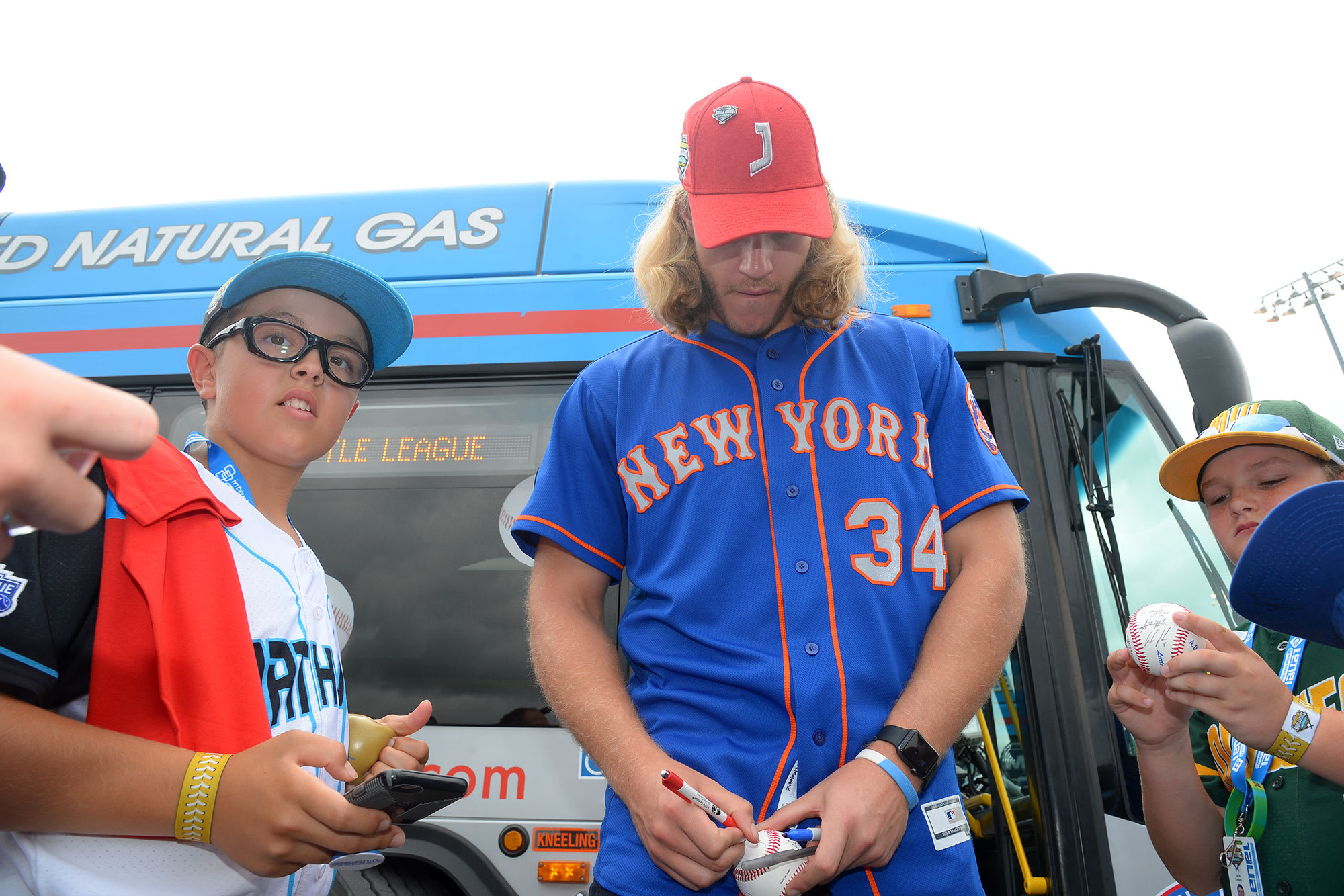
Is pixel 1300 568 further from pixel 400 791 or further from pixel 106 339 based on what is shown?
pixel 106 339

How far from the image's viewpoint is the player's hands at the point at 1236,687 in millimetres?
1419

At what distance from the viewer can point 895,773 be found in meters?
1.33

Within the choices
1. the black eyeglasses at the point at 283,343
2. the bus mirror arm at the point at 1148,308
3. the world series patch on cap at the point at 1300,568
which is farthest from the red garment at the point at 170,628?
the bus mirror arm at the point at 1148,308

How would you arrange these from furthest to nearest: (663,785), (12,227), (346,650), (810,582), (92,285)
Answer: (12,227) → (92,285) → (346,650) → (810,582) → (663,785)

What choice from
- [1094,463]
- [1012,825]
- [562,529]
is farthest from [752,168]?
[1012,825]

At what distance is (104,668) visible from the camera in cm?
110

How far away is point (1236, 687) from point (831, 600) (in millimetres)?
701

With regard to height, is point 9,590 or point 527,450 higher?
point 527,450

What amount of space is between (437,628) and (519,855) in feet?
2.59

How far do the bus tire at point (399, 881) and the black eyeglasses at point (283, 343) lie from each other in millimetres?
1807

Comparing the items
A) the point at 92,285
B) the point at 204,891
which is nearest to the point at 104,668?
the point at 204,891

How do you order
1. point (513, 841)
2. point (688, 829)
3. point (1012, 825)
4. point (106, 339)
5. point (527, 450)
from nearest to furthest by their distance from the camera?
point (688, 829) < point (1012, 825) < point (513, 841) < point (527, 450) < point (106, 339)

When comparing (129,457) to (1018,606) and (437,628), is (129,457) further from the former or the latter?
(437,628)

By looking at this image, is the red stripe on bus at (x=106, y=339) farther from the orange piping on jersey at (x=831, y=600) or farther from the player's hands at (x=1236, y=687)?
the player's hands at (x=1236, y=687)
